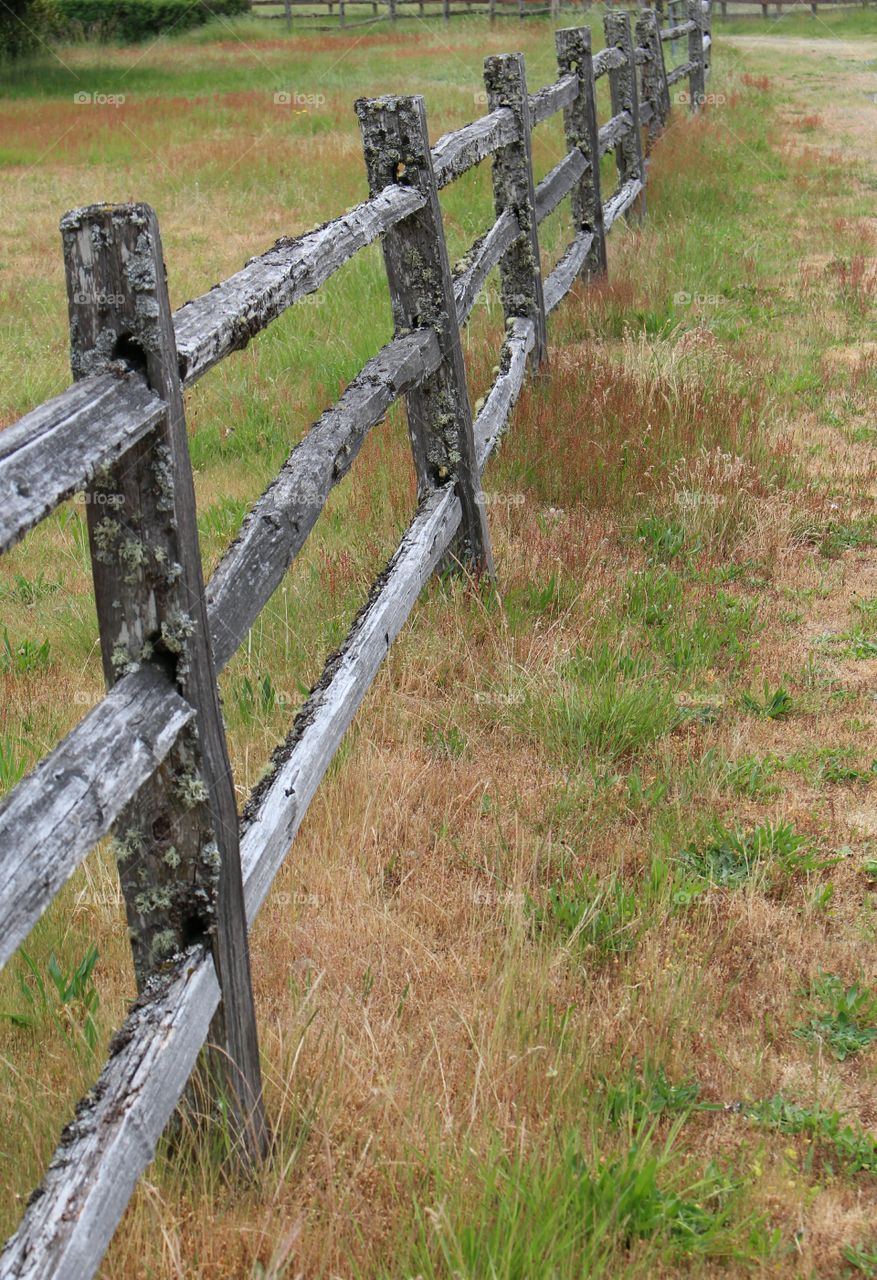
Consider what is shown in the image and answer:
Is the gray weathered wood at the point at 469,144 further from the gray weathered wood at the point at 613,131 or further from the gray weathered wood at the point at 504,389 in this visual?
the gray weathered wood at the point at 613,131

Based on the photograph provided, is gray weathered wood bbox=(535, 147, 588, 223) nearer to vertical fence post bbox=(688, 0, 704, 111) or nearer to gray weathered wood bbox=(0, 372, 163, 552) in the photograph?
gray weathered wood bbox=(0, 372, 163, 552)

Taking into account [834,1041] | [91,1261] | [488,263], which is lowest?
[834,1041]

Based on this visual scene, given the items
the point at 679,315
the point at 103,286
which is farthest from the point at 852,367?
the point at 103,286

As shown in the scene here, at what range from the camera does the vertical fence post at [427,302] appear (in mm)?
4219

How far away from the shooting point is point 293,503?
2924mm

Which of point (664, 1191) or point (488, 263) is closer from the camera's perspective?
point (664, 1191)

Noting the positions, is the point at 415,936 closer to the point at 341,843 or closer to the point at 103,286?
the point at 341,843

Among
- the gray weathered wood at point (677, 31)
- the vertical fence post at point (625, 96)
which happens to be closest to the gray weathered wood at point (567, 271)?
the vertical fence post at point (625, 96)

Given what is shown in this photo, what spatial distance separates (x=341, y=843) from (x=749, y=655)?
5.95 ft

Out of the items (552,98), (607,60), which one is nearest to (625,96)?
(607,60)

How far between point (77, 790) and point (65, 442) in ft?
1.55

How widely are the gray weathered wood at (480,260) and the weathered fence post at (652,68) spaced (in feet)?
25.8

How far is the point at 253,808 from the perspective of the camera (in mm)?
2574

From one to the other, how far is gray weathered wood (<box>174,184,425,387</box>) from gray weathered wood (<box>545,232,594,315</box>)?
395 centimetres
